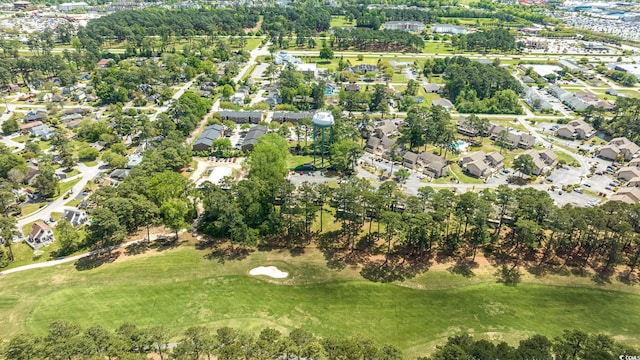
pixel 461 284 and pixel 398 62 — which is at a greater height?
pixel 398 62

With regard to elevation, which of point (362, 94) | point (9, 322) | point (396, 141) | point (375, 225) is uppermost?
point (362, 94)

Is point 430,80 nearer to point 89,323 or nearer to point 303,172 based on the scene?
point 303,172

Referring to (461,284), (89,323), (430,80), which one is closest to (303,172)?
(461,284)

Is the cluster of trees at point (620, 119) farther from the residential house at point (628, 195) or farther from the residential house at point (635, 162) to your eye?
the residential house at point (628, 195)

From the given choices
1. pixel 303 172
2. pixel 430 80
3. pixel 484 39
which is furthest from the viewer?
pixel 484 39

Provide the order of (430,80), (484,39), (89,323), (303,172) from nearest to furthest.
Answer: (89,323) < (303,172) < (430,80) < (484,39)

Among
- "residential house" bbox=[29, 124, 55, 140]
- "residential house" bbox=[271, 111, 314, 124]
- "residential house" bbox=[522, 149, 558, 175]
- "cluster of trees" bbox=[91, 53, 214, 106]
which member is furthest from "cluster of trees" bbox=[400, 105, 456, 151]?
"residential house" bbox=[29, 124, 55, 140]

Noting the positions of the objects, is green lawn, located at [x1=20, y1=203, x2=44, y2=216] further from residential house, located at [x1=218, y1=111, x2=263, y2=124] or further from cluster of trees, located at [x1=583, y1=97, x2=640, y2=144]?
cluster of trees, located at [x1=583, y1=97, x2=640, y2=144]
